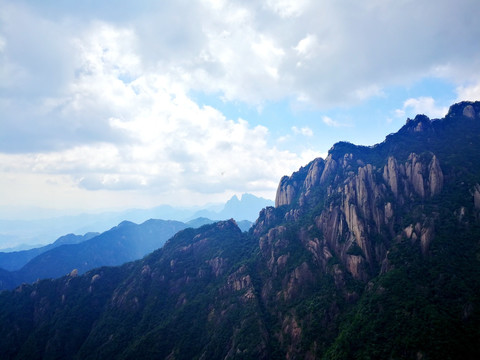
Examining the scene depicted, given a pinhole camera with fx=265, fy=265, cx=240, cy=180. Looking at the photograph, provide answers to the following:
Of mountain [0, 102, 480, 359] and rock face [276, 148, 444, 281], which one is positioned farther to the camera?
rock face [276, 148, 444, 281]

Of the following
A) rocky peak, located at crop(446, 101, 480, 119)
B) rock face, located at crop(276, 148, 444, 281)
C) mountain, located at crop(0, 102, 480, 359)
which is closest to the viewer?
mountain, located at crop(0, 102, 480, 359)

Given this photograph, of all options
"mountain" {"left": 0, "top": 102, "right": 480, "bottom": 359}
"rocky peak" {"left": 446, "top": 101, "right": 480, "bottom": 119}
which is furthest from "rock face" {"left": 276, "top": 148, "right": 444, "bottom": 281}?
"rocky peak" {"left": 446, "top": 101, "right": 480, "bottom": 119}

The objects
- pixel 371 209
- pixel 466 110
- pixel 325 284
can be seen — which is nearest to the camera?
pixel 325 284

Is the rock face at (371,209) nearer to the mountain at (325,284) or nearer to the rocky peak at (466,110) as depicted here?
the mountain at (325,284)

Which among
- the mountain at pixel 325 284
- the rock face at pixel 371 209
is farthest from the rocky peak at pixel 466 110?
the rock face at pixel 371 209

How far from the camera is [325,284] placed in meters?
119

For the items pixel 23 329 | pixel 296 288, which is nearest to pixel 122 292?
pixel 23 329

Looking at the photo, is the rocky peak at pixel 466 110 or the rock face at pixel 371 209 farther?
the rocky peak at pixel 466 110

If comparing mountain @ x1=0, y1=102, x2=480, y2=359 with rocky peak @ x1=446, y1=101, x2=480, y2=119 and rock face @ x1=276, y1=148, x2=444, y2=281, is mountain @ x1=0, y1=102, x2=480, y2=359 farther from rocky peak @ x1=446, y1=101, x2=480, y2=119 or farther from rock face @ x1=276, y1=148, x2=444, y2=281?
rocky peak @ x1=446, y1=101, x2=480, y2=119

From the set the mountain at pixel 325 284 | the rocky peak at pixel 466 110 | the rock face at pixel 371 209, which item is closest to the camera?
the mountain at pixel 325 284

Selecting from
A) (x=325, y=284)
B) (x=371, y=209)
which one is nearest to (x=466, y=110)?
(x=371, y=209)

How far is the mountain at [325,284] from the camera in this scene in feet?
283

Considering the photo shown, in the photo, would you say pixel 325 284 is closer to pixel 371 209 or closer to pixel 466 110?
pixel 371 209

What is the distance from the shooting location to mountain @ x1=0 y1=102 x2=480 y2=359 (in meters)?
86.2
